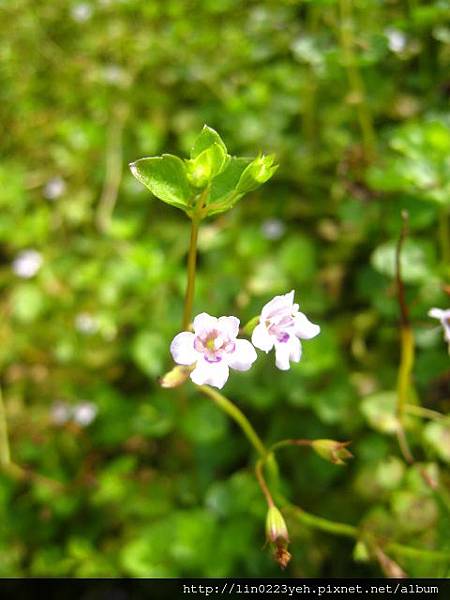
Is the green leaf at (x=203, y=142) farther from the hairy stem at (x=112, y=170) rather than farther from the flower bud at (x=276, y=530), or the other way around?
the hairy stem at (x=112, y=170)

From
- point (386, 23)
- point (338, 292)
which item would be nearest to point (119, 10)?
point (386, 23)

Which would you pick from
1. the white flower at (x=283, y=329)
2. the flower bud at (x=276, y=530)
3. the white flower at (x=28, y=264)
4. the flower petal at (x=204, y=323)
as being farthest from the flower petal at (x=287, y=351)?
the white flower at (x=28, y=264)

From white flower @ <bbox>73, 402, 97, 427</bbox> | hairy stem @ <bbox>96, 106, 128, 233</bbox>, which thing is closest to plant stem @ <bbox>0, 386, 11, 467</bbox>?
white flower @ <bbox>73, 402, 97, 427</bbox>

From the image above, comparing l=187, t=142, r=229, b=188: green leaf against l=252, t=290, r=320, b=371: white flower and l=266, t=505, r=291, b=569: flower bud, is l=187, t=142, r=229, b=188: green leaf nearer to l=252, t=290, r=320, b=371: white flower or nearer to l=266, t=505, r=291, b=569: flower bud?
l=252, t=290, r=320, b=371: white flower

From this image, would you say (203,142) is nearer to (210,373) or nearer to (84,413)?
(210,373)

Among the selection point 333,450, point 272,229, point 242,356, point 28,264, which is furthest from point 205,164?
point 28,264
